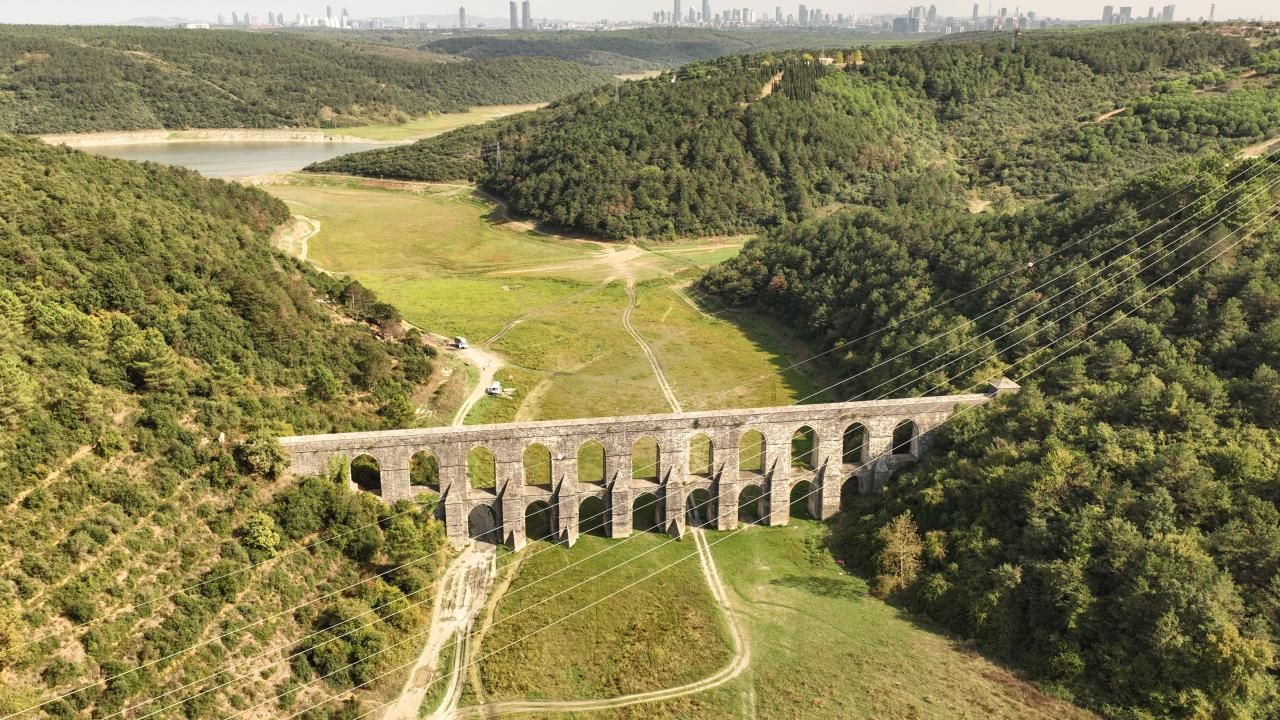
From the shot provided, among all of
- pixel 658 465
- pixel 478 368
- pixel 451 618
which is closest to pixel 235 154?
pixel 478 368

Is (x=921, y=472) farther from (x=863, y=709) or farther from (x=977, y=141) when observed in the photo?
(x=977, y=141)

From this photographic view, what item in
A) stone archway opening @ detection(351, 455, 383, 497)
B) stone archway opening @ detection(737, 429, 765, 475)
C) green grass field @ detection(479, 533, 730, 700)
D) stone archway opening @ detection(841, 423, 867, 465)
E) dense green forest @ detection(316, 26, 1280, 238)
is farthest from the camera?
dense green forest @ detection(316, 26, 1280, 238)

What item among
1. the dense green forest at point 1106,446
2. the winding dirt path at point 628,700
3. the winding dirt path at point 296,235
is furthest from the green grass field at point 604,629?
the winding dirt path at point 296,235

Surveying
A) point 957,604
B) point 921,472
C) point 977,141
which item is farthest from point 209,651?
point 977,141

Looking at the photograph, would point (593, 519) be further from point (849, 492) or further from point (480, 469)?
point (849, 492)

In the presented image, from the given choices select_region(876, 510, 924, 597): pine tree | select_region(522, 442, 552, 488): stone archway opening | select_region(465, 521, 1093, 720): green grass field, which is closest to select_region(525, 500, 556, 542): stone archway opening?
select_region(465, 521, 1093, 720): green grass field

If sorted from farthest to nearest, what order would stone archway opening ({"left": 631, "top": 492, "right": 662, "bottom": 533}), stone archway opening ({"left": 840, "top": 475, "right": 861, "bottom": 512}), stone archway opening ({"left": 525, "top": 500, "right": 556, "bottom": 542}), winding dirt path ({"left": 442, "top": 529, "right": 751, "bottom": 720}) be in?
stone archway opening ({"left": 840, "top": 475, "right": 861, "bottom": 512}), stone archway opening ({"left": 631, "top": 492, "right": 662, "bottom": 533}), stone archway opening ({"left": 525, "top": 500, "right": 556, "bottom": 542}), winding dirt path ({"left": 442, "top": 529, "right": 751, "bottom": 720})

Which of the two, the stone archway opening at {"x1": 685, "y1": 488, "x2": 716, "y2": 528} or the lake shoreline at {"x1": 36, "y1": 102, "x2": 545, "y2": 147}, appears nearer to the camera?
the stone archway opening at {"x1": 685, "y1": 488, "x2": 716, "y2": 528}

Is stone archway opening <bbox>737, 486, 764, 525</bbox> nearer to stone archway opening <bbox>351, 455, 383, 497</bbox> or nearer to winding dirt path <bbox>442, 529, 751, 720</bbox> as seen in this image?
winding dirt path <bbox>442, 529, 751, 720</bbox>
